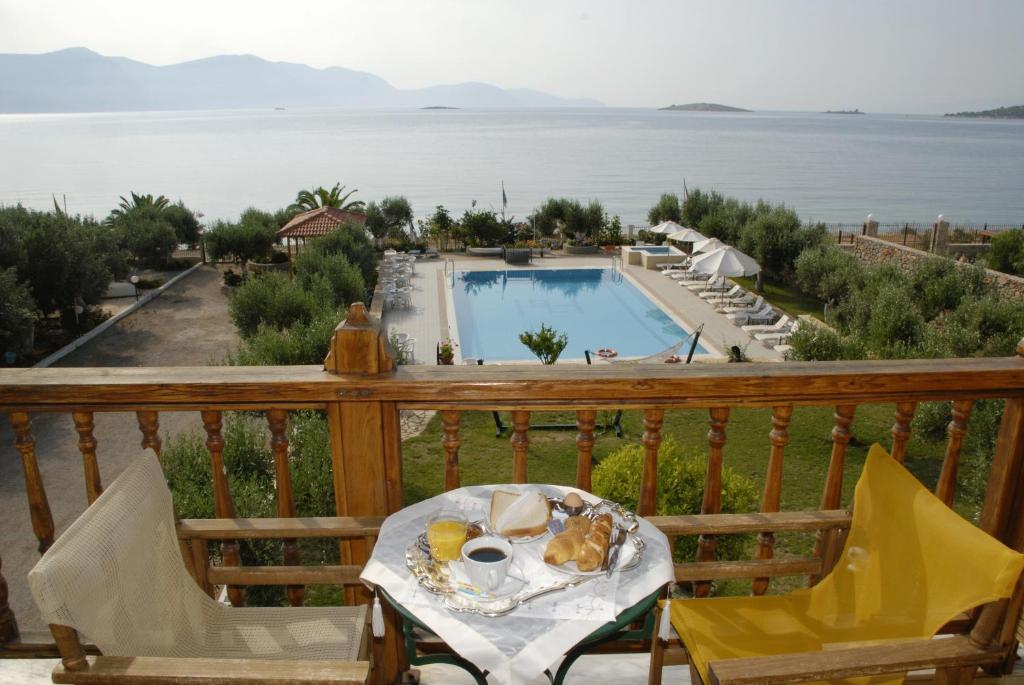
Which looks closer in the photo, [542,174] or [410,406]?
[410,406]

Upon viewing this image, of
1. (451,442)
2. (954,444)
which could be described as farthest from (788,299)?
(451,442)

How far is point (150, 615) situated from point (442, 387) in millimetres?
937

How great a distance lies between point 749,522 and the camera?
7.13ft

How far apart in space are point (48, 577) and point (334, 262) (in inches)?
705

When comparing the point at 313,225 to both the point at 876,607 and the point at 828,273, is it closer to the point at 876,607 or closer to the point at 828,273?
the point at 828,273

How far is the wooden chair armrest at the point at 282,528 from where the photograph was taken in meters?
2.06

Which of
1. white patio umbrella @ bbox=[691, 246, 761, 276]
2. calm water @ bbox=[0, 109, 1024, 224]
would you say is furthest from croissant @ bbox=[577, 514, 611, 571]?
calm water @ bbox=[0, 109, 1024, 224]

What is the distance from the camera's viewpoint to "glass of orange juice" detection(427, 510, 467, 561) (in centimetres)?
166

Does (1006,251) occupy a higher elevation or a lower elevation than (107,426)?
higher

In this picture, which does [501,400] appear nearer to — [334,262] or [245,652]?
[245,652]

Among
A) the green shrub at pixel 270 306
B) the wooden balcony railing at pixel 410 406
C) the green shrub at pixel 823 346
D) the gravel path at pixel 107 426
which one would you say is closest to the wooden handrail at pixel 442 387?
the wooden balcony railing at pixel 410 406

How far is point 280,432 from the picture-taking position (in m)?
2.17

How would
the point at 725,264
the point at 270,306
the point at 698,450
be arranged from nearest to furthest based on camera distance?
the point at 698,450 < the point at 270,306 < the point at 725,264

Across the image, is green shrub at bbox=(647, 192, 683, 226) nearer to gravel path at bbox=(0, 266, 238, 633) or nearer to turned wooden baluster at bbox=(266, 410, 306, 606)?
gravel path at bbox=(0, 266, 238, 633)
